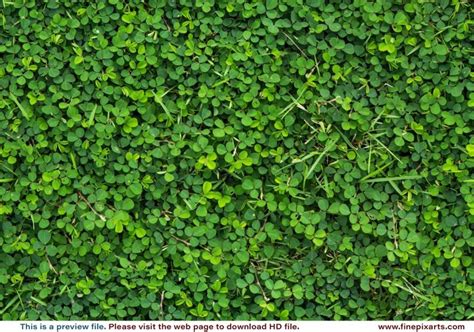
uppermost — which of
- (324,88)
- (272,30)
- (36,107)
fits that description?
(272,30)

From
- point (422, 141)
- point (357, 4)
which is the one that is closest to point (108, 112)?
point (357, 4)

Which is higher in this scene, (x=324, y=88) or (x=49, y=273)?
(x=324, y=88)

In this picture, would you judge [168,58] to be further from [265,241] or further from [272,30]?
[265,241]

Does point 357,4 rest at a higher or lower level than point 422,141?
higher

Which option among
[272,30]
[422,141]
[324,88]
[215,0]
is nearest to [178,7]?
[215,0]

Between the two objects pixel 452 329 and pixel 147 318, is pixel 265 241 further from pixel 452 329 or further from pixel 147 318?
pixel 452 329

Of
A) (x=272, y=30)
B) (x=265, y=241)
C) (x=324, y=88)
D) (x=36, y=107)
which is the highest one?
(x=272, y=30)
